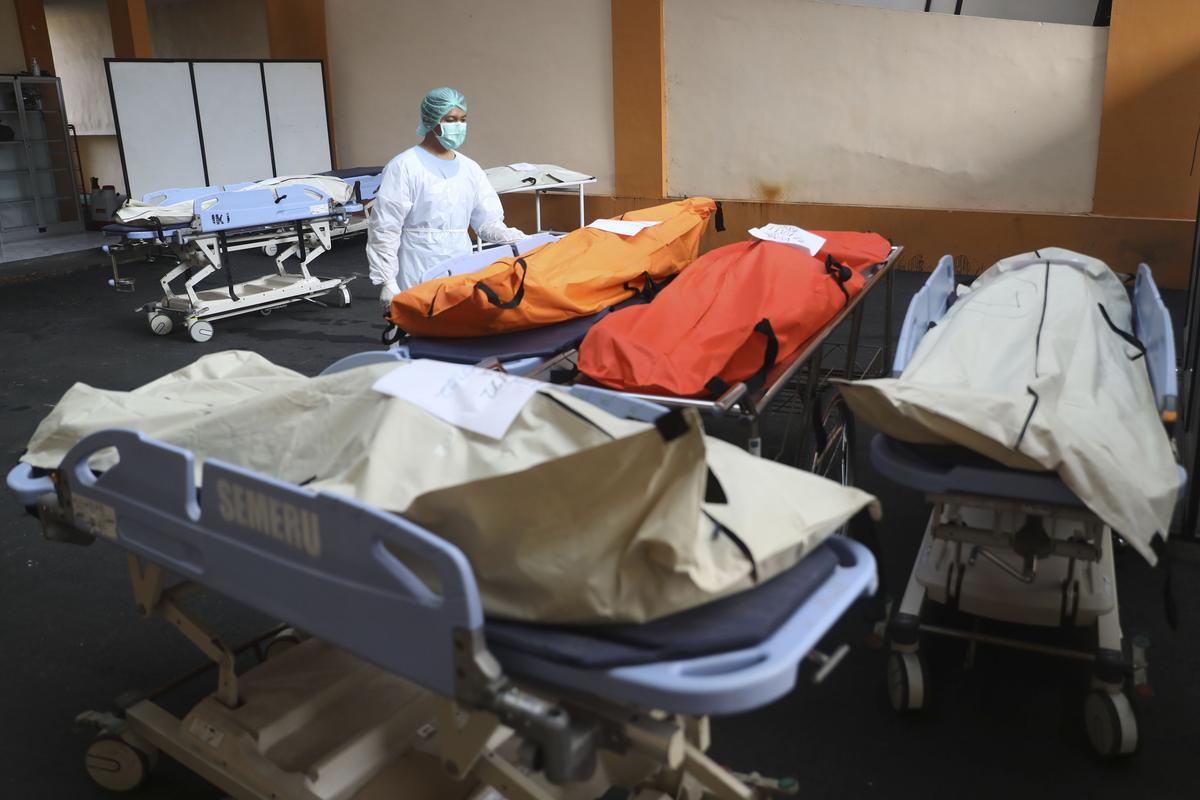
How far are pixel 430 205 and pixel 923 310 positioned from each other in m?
2.24

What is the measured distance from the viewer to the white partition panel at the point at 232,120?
8586 millimetres

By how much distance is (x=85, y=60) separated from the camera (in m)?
12.0

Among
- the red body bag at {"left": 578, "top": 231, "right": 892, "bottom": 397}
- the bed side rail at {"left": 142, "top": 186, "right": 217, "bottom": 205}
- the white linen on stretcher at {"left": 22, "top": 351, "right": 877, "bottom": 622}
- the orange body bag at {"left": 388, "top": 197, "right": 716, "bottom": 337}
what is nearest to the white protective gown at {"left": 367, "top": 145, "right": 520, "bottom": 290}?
the orange body bag at {"left": 388, "top": 197, "right": 716, "bottom": 337}

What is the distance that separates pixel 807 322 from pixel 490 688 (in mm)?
1841

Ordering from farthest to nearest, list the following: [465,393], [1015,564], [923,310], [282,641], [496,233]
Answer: [496,233] → [923,310] → [1015,564] → [282,641] → [465,393]

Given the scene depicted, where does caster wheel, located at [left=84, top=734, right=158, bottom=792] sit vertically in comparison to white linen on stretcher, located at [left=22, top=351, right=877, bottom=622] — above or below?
below

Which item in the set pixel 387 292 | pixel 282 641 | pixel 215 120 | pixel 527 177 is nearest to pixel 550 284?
pixel 387 292

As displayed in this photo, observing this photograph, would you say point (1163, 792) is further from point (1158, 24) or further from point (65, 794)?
point (1158, 24)

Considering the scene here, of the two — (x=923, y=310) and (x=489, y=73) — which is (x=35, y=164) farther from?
(x=923, y=310)

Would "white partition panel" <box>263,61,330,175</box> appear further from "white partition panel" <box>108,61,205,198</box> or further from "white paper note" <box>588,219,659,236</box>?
"white paper note" <box>588,219,659,236</box>

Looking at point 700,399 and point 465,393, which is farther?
point 700,399

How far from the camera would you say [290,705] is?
6.52 feet

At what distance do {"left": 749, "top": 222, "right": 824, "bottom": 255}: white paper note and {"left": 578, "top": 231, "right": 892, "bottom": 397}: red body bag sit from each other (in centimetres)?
→ 12

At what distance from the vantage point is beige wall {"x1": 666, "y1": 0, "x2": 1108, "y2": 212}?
22.7 ft
